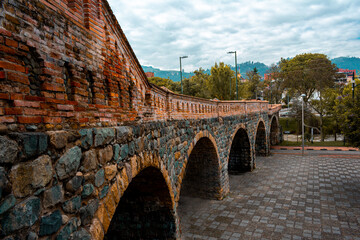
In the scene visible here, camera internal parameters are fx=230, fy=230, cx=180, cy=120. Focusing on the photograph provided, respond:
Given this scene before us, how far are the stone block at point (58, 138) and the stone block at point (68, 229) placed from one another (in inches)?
31.6

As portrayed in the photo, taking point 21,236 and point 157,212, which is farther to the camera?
point 157,212

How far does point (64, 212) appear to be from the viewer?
90.4 inches

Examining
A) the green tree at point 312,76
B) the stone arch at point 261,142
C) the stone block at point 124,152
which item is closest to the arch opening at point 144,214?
the stone block at point 124,152

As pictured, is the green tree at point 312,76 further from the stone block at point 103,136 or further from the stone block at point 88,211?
the stone block at point 88,211

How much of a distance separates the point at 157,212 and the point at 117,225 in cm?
131

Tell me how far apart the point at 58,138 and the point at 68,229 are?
94cm

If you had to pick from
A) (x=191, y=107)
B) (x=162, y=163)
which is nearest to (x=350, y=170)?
(x=191, y=107)

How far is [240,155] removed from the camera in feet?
49.1

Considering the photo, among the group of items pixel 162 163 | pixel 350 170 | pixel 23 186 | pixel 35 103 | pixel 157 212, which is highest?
pixel 35 103

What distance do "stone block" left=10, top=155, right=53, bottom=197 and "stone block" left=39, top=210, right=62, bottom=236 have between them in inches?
12.1

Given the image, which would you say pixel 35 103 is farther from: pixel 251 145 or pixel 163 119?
pixel 251 145

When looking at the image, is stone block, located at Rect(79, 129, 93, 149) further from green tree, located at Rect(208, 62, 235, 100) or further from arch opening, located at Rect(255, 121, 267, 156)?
green tree, located at Rect(208, 62, 235, 100)

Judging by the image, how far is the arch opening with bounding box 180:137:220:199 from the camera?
31.6ft

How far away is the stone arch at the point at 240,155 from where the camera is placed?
48.1 ft
